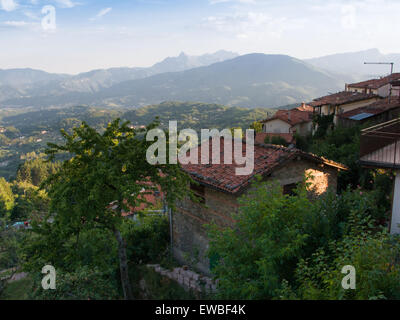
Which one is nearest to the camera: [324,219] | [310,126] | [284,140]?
[324,219]

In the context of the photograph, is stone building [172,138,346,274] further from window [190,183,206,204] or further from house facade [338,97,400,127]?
house facade [338,97,400,127]

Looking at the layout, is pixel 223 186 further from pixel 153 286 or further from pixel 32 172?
pixel 32 172

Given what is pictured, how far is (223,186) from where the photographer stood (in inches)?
430

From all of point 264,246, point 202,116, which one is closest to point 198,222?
point 264,246

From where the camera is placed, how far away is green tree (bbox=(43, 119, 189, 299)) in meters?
9.59

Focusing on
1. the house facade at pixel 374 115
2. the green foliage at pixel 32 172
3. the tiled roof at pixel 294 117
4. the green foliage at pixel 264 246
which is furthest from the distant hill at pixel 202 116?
the green foliage at pixel 264 246

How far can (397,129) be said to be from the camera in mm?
11031

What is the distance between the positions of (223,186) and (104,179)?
4.16 m

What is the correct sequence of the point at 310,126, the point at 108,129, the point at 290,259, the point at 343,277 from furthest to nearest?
the point at 310,126
the point at 108,129
the point at 290,259
the point at 343,277

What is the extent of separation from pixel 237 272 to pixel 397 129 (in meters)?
8.61

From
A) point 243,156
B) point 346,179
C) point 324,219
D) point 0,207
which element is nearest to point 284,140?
point 346,179

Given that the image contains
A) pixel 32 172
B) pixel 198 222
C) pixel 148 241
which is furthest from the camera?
pixel 32 172

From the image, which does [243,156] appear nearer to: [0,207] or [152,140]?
[152,140]

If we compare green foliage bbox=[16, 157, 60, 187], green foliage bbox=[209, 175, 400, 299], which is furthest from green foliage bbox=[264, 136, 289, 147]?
green foliage bbox=[16, 157, 60, 187]
